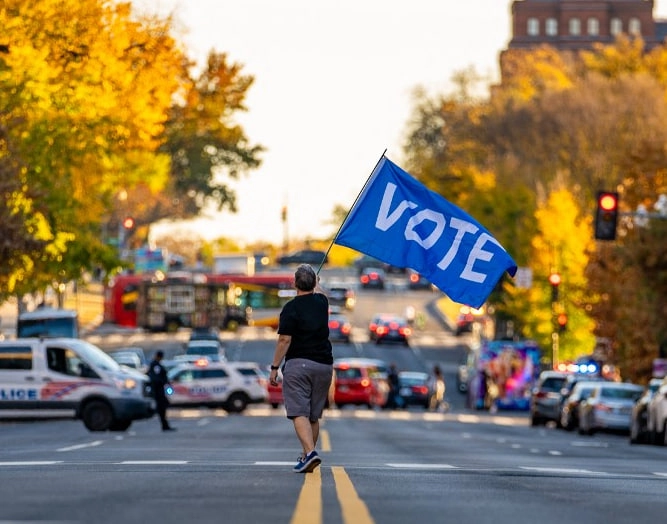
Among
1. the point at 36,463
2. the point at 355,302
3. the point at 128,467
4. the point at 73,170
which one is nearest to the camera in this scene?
the point at 128,467

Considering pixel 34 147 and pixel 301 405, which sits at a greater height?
pixel 34 147

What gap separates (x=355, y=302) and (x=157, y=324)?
34.2 metres

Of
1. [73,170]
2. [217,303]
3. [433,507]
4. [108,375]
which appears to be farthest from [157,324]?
[433,507]

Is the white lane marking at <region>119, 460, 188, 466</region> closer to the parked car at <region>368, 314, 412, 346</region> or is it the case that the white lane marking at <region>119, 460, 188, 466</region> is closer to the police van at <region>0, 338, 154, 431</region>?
the police van at <region>0, 338, 154, 431</region>

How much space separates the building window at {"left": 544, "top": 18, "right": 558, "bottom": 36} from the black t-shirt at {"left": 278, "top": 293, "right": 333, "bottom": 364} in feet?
505

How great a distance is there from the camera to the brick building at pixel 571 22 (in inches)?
6545

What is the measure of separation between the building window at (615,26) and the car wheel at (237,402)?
12083 cm

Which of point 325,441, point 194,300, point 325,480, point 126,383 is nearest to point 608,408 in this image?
point 126,383

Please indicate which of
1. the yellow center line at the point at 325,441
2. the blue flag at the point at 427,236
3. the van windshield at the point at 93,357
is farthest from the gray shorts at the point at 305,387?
the van windshield at the point at 93,357

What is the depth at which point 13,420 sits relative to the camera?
140ft

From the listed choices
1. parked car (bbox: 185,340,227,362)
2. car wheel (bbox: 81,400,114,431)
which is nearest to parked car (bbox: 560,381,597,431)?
car wheel (bbox: 81,400,114,431)

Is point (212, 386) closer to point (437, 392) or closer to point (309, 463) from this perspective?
point (437, 392)

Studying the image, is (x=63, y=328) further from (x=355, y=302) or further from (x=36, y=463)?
(x=355, y=302)

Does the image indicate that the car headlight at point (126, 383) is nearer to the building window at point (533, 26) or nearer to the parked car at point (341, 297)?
the parked car at point (341, 297)
